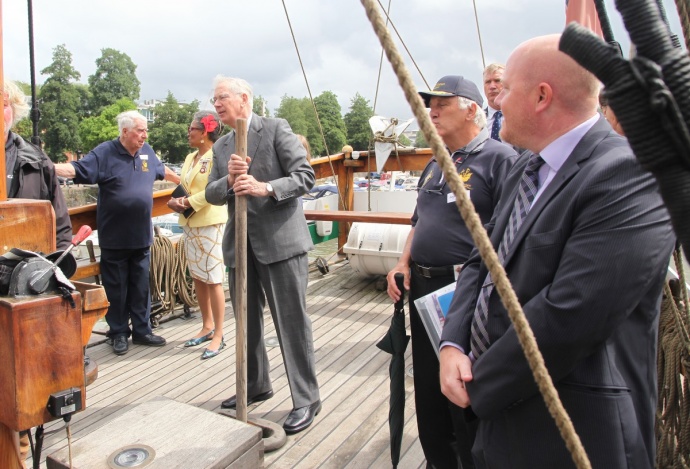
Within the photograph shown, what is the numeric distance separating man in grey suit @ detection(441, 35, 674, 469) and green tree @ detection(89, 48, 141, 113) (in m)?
69.2

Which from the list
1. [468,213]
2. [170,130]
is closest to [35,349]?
[468,213]

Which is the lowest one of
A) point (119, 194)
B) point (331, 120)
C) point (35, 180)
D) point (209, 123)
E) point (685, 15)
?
point (119, 194)

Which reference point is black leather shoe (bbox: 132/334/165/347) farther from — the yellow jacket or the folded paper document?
the folded paper document

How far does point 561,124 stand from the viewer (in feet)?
3.85

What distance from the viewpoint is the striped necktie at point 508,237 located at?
1245mm

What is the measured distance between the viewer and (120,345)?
3.80 m

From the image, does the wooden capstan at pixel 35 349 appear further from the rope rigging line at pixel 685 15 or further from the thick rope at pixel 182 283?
the thick rope at pixel 182 283

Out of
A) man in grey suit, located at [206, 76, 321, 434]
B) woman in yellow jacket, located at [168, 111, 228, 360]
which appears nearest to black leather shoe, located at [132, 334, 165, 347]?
Result: woman in yellow jacket, located at [168, 111, 228, 360]

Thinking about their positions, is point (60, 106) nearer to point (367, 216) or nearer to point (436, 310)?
point (367, 216)

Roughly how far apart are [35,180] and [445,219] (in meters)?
1.96

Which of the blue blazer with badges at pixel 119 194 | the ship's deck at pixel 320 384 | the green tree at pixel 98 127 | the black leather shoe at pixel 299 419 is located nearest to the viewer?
the ship's deck at pixel 320 384

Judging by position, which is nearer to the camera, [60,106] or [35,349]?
[35,349]

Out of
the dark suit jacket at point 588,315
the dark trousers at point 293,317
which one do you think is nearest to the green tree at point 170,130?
the dark trousers at point 293,317

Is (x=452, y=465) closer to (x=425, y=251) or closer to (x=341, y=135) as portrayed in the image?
(x=425, y=251)
